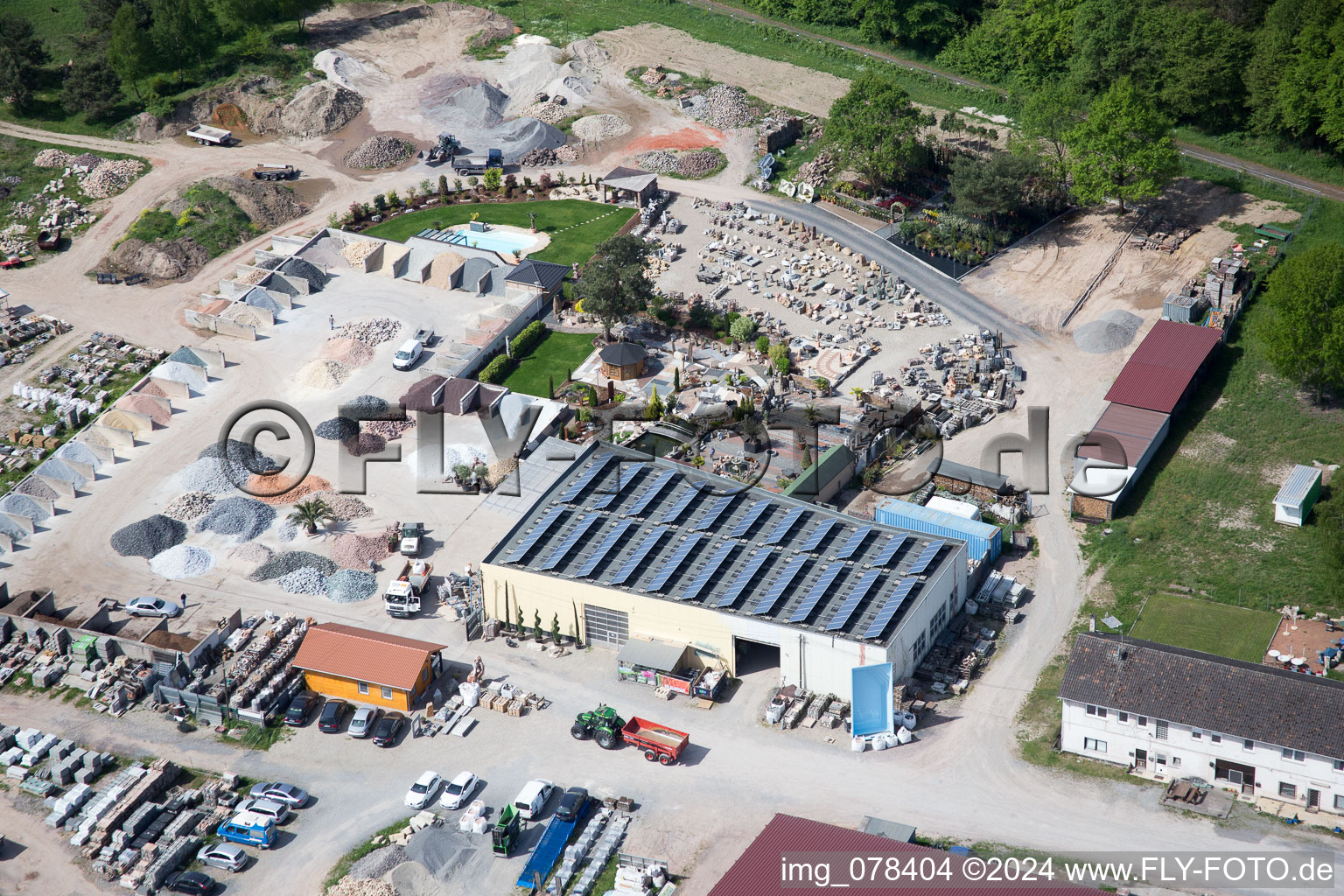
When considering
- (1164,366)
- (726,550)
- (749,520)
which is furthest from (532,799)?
(1164,366)

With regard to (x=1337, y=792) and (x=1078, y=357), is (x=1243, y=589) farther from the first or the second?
(x=1078, y=357)

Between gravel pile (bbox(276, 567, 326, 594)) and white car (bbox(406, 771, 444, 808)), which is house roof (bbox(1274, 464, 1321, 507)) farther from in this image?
gravel pile (bbox(276, 567, 326, 594))

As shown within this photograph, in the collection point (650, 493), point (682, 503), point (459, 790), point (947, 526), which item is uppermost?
point (650, 493)

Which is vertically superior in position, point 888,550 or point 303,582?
point 888,550

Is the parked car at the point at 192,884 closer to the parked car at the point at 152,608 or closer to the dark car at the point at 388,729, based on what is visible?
the dark car at the point at 388,729

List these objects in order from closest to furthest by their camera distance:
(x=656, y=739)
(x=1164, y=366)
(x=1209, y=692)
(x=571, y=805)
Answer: (x=1209, y=692)
(x=571, y=805)
(x=656, y=739)
(x=1164, y=366)

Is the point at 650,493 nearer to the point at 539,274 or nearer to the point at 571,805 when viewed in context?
the point at 571,805
